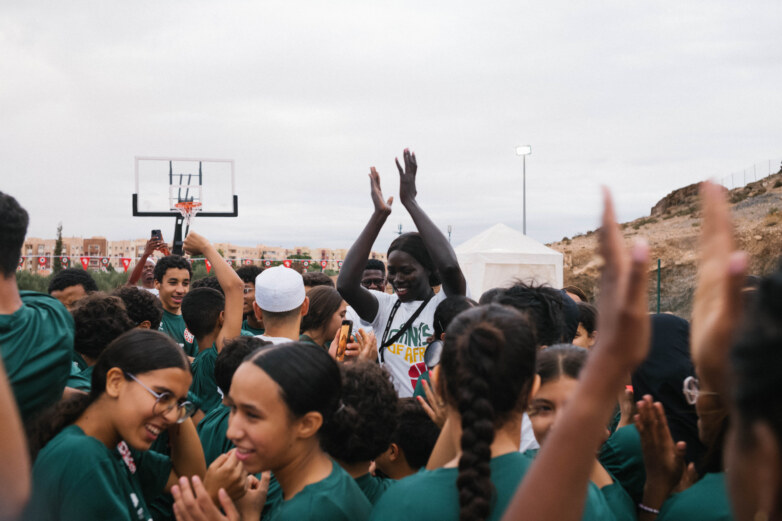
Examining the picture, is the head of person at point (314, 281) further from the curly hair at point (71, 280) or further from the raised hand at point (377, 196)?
the raised hand at point (377, 196)

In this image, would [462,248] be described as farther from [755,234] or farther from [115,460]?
[755,234]

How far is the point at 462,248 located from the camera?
12.2 meters

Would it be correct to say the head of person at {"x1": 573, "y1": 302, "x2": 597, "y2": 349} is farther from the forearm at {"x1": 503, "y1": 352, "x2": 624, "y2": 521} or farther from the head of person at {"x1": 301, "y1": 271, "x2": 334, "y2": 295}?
the forearm at {"x1": 503, "y1": 352, "x2": 624, "y2": 521}

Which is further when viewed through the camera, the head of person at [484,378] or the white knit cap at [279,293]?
the white knit cap at [279,293]

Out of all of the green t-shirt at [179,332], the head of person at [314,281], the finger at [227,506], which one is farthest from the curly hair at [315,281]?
the finger at [227,506]

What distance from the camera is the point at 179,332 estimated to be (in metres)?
5.37

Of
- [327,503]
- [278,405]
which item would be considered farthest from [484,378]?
[278,405]

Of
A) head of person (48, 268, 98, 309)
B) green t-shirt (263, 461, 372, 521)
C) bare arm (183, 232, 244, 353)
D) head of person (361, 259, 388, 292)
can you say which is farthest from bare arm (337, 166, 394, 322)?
head of person (361, 259, 388, 292)

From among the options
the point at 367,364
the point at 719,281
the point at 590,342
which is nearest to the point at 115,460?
the point at 367,364

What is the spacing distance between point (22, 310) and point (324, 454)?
1.10 meters

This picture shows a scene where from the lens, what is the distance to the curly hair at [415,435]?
8.73 ft

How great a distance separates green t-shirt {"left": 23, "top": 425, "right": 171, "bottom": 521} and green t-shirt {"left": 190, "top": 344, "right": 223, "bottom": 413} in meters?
1.38

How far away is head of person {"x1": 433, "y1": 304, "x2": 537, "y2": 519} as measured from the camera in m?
1.50

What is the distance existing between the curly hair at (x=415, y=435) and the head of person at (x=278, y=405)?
0.66 meters
